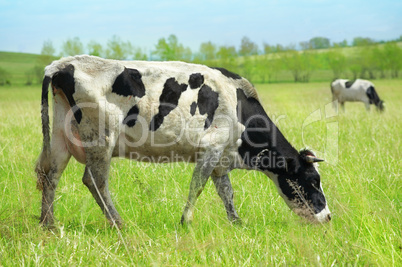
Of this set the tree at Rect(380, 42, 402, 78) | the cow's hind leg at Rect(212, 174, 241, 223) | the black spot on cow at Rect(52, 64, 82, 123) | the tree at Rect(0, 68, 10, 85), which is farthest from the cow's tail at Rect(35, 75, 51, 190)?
the tree at Rect(380, 42, 402, 78)

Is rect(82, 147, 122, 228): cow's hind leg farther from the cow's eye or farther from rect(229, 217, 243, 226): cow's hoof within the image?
the cow's eye

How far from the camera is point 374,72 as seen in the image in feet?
321

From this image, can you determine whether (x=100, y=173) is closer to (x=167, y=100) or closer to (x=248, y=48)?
(x=167, y=100)

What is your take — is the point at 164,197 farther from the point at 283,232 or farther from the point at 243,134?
the point at 283,232

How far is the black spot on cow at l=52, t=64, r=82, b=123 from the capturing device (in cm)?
458

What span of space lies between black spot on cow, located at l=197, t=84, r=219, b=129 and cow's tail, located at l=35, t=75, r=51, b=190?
171 centimetres

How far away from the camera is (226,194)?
557 centimetres

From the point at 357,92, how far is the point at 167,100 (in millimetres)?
20296

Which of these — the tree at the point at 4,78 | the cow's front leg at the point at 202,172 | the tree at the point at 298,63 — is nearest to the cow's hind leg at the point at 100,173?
the cow's front leg at the point at 202,172

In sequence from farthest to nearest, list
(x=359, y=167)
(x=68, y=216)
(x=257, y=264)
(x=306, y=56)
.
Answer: (x=306, y=56) → (x=359, y=167) → (x=68, y=216) → (x=257, y=264)

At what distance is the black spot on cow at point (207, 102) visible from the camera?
5102 millimetres

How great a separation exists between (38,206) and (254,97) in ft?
10.3

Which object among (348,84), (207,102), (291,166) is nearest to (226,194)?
(291,166)

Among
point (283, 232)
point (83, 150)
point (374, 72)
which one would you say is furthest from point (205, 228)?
point (374, 72)
